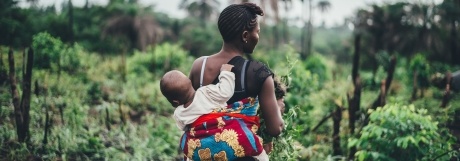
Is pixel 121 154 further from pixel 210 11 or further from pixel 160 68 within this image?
pixel 210 11

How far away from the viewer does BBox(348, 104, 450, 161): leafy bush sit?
3.62 metres

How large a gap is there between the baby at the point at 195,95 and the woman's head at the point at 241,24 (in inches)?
5.6

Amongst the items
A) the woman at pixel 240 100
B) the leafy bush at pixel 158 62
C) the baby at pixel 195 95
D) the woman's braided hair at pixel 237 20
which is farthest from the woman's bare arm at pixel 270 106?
the leafy bush at pixel 158 62

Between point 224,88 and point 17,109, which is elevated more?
point 224,88

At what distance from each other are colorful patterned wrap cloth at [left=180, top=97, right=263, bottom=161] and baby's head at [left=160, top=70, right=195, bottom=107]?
0.13 metres

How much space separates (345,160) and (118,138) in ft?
8.58

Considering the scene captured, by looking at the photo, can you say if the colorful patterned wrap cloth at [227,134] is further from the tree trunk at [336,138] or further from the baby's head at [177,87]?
the tree trunk at [336,138]

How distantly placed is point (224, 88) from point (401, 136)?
100 inches

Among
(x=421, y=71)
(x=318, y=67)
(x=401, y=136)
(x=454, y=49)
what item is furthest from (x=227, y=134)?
(x=454, y=49)

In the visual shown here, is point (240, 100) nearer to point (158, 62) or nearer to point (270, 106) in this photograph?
point (270, 106)

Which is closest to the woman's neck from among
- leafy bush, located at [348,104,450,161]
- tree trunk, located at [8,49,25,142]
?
leafy bush, located at [348,104,450,161]

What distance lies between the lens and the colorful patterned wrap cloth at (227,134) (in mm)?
1773

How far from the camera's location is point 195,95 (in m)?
1.83

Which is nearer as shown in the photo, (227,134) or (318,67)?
(227,134)
